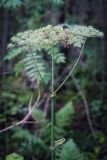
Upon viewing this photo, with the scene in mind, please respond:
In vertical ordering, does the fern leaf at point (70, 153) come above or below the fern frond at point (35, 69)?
below

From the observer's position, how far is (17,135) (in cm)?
466

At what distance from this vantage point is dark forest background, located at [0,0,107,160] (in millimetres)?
4555

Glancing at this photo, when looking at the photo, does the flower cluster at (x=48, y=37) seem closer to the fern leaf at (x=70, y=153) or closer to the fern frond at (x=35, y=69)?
the fern frond at (x=35, y=69)

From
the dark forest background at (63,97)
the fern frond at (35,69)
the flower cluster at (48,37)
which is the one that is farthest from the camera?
the dark forest background at (63,97)

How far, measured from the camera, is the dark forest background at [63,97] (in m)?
4.55

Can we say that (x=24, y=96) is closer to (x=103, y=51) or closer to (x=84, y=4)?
(x=103, y=51)

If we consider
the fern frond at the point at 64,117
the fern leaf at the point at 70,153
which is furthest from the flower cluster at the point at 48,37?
the fern frond at the point at 64,117

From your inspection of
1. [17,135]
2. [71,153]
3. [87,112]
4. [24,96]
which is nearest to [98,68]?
[87,112]

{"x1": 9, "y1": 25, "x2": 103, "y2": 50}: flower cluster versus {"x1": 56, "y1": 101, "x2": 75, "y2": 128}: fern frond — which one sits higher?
{"x1": 9, "y1": 25, "x2": 103, "y2": 50}: flower cluster

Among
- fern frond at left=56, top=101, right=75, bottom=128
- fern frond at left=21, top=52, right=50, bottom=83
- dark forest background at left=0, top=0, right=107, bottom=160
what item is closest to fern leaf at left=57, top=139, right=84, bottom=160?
dark forest background at left=0, top=0, right=107, bottom=160

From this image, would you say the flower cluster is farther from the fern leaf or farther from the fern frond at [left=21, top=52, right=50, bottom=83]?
the fern leaf

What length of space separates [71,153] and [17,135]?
3.57 ft

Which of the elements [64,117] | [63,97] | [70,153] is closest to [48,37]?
[70,153]

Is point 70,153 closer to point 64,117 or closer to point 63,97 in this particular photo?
point 64,117
